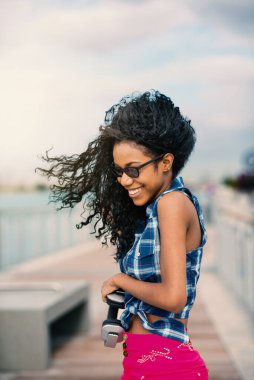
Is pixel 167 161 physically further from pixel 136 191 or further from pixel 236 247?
pixel 236 247

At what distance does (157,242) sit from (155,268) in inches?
2.4

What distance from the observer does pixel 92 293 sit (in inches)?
280

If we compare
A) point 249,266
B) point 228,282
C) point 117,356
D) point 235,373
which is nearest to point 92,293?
point 228,282

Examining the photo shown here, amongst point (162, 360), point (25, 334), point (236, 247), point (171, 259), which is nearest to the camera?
point (171, 259)

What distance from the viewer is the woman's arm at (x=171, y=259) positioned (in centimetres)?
146

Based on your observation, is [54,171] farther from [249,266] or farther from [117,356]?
[249,266]

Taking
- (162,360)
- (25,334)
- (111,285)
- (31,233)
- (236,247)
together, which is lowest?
(31,233)

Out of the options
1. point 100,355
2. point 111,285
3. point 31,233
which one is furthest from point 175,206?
point 31,233

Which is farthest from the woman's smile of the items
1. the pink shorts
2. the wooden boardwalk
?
the wooden boardwalk

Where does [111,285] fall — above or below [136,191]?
below

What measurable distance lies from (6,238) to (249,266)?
5289mm

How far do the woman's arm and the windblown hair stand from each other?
152 mm

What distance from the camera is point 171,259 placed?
4.79 ft

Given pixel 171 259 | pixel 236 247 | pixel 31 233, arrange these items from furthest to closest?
pixel 31 233, pixel 236 247, pixel 171 259
